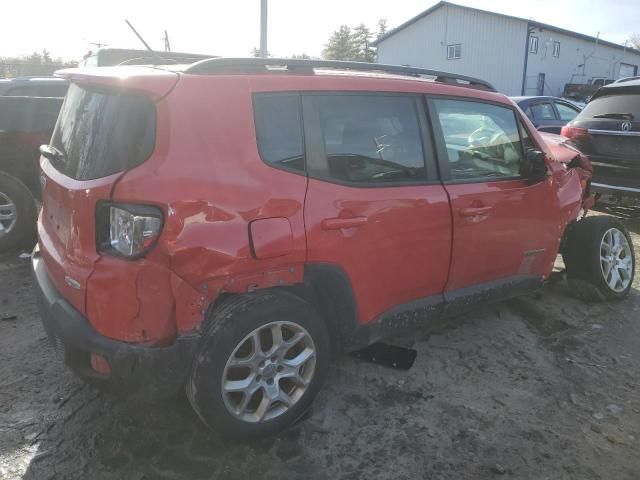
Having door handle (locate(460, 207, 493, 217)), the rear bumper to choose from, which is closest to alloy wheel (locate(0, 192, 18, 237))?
the rear bumper

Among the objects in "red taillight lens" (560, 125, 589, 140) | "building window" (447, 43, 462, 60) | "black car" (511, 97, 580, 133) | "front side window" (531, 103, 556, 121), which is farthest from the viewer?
"building window" (447, 43, 462, 60)

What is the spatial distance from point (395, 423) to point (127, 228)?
1677 millimetres

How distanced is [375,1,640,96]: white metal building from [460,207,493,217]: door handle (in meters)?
29.9

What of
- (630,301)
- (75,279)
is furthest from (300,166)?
(630,301)

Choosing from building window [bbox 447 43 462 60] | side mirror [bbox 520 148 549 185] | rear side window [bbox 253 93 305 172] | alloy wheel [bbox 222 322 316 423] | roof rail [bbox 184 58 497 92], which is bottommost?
→ alloy wheel [bbox 222 322 316 423]

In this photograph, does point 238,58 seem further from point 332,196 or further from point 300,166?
point 332,196

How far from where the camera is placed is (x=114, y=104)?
7.73 ft

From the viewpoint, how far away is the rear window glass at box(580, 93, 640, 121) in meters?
6.21

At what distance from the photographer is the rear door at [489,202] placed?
10.3 feet

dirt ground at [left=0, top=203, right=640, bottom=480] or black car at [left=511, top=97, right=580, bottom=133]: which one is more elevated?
black car at [left=511, top=97, right=580, bottom=133]

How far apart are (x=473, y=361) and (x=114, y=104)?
2.61m

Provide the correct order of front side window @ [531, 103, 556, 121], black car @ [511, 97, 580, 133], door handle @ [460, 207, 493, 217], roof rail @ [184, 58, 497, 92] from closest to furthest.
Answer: roof rail @ [184, 58, 497, 92] < door handle @ [460, 207, 493, 217] < black car @ [511, 97, 580, 133] < front side window @ [531, 103, 556, 121]

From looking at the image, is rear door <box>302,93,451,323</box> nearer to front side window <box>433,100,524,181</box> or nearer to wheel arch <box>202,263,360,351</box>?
wheel arch <box>202,263,360,351</box>

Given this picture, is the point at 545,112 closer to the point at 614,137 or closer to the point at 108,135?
the point at 614,137
